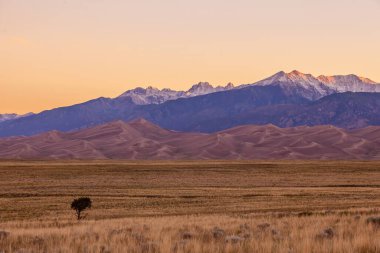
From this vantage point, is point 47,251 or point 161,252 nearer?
point 161,252

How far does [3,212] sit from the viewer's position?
40.8 m

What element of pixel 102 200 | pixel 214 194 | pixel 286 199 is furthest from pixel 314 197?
pixel 102 200

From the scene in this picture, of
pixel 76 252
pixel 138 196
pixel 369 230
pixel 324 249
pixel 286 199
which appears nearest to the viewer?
pixel 324 249

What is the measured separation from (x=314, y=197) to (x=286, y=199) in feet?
12.2

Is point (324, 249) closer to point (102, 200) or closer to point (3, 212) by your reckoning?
point (3, 212)

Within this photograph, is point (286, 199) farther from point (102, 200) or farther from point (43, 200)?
point (43, 200)

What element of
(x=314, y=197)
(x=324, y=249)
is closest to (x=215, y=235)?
(x=324, y=249)

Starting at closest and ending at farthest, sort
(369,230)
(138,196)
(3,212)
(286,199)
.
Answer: (369,230), (3,212), (286,199), (138,196)

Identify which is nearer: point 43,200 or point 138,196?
point 43,200

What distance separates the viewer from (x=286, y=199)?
48.4 m

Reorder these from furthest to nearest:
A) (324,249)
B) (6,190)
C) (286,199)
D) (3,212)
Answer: (6,190), (286,199), (3,212), (324,249)

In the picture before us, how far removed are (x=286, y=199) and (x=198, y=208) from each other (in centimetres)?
997

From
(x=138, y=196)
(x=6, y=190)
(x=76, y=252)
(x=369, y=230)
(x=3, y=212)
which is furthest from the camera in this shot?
(x=6, y=190)

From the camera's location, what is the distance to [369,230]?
51.2 feet
